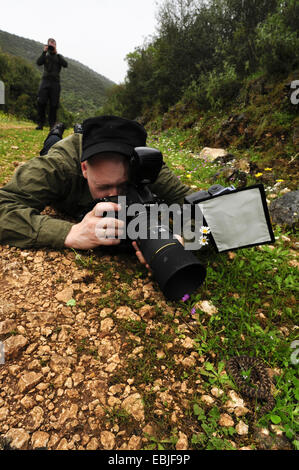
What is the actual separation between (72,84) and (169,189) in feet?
239

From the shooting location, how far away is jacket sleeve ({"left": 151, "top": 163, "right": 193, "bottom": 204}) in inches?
104

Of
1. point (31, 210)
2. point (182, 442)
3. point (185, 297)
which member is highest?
point (31, 210)

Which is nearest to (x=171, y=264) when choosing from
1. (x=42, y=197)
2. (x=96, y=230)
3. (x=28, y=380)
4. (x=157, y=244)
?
(x=157, y=244)

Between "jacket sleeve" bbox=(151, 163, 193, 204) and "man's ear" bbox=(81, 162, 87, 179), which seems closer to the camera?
"man's ear" bbox=(81, 162, 87, 179)

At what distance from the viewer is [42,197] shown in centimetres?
216

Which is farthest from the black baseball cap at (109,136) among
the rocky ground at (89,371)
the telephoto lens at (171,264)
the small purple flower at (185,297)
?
the small purple flower at (185,297)

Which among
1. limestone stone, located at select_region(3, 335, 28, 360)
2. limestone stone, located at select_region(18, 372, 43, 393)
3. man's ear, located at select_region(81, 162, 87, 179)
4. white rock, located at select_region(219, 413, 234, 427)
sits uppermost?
man's ear, located at select_region(81, 162, 87, 179)

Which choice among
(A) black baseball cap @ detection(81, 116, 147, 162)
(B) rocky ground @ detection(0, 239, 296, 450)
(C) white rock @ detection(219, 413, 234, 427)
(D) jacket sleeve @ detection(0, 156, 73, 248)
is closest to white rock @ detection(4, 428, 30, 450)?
(B) rocky ground @ detection(0, 239, 296, 450)

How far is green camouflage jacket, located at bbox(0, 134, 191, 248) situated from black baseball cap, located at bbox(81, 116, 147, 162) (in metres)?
0.34

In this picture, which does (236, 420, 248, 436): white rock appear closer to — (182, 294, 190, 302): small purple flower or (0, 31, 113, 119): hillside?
(182, 294, 190, 302): small purple flower

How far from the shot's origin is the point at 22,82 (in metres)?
23.7

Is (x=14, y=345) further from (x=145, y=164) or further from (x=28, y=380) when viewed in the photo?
(x=145, y=164)
